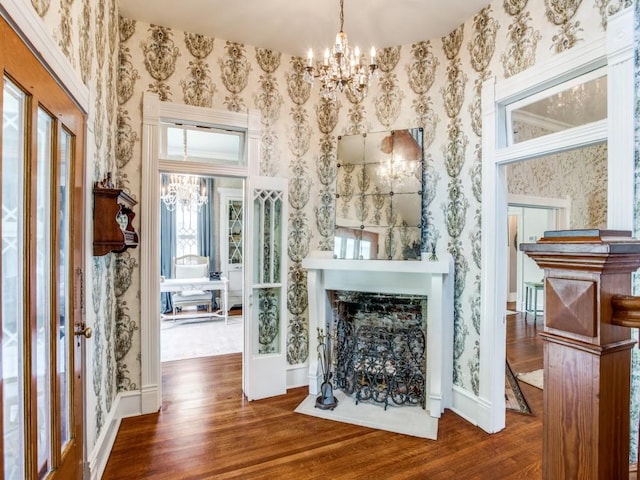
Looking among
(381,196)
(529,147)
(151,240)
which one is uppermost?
(529,147)

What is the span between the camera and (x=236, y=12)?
283 cm

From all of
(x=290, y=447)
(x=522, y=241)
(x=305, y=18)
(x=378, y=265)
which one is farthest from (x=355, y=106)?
(x=522, y=241)

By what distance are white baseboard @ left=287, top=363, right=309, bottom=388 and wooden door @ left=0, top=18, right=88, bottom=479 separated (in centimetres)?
197

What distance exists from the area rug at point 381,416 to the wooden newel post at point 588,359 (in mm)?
2269

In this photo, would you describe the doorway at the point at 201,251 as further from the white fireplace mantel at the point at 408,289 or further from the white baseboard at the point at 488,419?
the white baseboard at the point at 488,419

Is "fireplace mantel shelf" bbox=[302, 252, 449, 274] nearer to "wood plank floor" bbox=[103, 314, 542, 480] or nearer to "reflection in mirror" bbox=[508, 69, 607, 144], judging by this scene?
"reflection in mirror" bbox=[508, 69, 607, 144]

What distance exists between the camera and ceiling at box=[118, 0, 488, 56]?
2.73 meters

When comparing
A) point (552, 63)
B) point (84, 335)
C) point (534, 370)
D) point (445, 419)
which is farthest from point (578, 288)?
point (534, 370)

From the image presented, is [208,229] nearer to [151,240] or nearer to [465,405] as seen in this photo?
[151,240]

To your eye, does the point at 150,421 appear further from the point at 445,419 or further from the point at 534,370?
the point at 534,370

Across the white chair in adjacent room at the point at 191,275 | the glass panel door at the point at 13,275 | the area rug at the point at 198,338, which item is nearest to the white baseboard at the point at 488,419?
the glass panel door at the point at 13,275

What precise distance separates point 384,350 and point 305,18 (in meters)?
3.01

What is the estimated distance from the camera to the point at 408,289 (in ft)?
10.0

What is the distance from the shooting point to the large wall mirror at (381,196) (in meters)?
3.21
